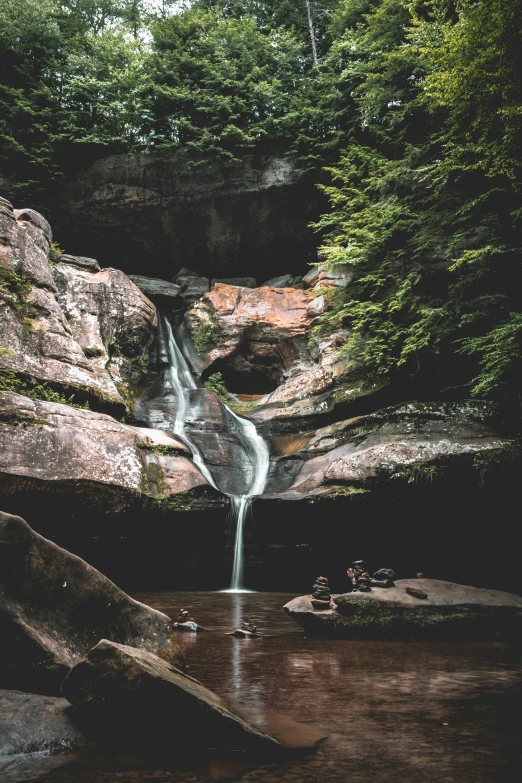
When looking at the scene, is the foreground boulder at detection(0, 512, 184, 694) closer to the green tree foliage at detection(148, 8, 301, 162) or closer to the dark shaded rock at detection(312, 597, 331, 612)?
the dark shaded rock at detection(312, 597, 331, 612)

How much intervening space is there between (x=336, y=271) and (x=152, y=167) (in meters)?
9.13

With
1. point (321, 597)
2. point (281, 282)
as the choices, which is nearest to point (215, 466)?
point (321, 597)

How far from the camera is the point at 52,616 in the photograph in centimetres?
355

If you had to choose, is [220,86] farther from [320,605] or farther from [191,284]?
[320,605]

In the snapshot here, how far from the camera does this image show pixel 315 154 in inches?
728

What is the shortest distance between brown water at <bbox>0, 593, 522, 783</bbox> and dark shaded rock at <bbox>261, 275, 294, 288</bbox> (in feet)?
52.8

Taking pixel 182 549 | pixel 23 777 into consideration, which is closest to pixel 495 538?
pixel 182 549

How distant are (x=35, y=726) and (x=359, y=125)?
63.8 ft

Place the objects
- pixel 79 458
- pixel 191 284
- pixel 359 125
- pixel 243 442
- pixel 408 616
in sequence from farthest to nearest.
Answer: pixel 191 284, pixel 359 125, pixel 243 442, pixel 79 458, pixel 408 616

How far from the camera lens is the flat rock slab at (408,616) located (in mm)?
6016

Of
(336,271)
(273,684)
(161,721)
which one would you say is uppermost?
(336,271)

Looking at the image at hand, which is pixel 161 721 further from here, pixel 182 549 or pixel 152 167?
pixel 152 167

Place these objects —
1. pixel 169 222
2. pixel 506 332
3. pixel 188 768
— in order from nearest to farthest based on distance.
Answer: pixel 188 768 < pixel 506 332 < pixel 169 222

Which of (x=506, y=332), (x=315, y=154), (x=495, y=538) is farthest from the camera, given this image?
(x=315, y=154)
